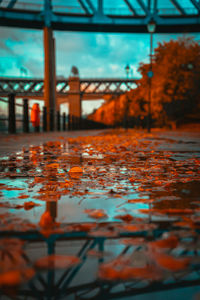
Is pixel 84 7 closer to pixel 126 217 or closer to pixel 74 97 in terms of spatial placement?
pixel 126 217

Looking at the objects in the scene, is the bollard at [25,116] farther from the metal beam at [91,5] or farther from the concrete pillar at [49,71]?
the metal beam at [91,5]

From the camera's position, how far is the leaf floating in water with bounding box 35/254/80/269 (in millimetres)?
702

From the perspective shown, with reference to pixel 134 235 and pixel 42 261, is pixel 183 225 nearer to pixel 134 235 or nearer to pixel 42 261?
pixel 134 235

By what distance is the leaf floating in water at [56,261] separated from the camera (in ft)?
2.30

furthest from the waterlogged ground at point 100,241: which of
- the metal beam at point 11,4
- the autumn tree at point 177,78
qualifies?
the metal beam at point 11,4

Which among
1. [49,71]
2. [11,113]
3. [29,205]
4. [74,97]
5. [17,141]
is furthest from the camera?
[74,97]

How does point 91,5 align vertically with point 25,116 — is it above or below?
above

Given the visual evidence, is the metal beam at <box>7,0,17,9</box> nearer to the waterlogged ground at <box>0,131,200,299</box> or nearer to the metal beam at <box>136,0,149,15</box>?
the metal beam at <box>136,0,149,15</box>

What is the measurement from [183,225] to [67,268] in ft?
1.67

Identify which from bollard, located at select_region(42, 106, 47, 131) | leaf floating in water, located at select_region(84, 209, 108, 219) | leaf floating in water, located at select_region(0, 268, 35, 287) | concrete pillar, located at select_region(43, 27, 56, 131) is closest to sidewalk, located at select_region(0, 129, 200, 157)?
leaf floating in water, located at select_region(84, 209, 108, 219)

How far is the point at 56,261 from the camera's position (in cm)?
73

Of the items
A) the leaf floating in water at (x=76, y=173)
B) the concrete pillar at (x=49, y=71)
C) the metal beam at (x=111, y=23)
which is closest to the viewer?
the leaf floating in water at (x=76, y=173)

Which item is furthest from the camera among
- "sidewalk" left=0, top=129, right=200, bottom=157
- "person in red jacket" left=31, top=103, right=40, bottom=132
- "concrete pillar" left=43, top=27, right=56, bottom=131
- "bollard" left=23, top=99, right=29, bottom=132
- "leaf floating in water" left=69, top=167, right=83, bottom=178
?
"concrete pillar" left=43, top=27, right=56, bottom=131

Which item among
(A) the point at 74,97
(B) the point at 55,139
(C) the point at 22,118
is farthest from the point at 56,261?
(A) the point at 74,97
